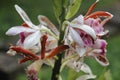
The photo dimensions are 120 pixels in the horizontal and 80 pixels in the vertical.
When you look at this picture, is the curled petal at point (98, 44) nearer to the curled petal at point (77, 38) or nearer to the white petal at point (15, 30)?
the curled petal at point (77, 38)

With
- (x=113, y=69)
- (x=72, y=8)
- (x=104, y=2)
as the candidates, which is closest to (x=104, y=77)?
(x=72, y=8)

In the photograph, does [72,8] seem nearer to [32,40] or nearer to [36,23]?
[32,40]

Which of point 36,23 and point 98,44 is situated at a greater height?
point 36,23

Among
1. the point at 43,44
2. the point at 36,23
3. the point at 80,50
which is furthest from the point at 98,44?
the point at 36,23

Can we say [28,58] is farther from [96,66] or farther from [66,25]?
[96,66]

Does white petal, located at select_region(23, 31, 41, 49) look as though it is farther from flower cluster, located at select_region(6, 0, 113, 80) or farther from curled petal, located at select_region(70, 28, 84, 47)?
curled petal, located at select_region(70, 28, 84, 47)
